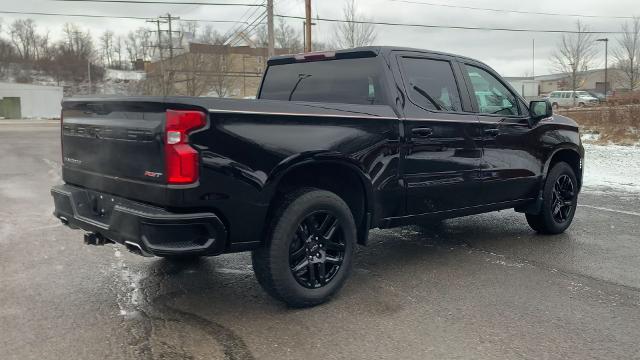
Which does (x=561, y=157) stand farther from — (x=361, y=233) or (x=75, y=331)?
(x=75, y=331)

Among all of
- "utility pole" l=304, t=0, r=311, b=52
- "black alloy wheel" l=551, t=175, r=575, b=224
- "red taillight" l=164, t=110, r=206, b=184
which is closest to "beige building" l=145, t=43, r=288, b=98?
"utility pole" l=304, t=0, r=311, b=52

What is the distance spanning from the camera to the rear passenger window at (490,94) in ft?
17.8

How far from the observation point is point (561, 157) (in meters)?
6.41

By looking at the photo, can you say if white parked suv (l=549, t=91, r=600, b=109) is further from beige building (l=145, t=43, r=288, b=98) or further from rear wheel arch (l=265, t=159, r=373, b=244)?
rear wheel arch (l=265, t=159, r=373, b=244)

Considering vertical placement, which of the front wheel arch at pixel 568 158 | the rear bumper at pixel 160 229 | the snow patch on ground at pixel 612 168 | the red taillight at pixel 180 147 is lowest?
the snow patch on ground at pixel 612 168

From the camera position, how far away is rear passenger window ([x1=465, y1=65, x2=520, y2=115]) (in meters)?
5.42

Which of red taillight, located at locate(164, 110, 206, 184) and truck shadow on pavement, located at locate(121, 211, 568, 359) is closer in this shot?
red taillight, located at locate(164, 110, 206, 184)

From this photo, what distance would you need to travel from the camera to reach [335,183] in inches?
174

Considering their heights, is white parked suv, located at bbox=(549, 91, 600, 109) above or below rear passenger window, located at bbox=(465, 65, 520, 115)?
above

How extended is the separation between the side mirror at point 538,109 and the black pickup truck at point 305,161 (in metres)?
0.02

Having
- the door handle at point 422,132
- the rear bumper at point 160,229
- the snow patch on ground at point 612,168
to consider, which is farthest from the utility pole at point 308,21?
the rear bumper at point 160,229

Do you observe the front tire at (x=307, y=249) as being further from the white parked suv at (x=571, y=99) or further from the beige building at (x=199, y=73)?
the white parked suv at (x=571, y=99)

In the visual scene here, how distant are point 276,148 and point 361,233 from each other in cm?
119

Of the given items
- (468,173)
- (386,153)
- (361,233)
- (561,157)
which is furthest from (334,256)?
(561,157)
